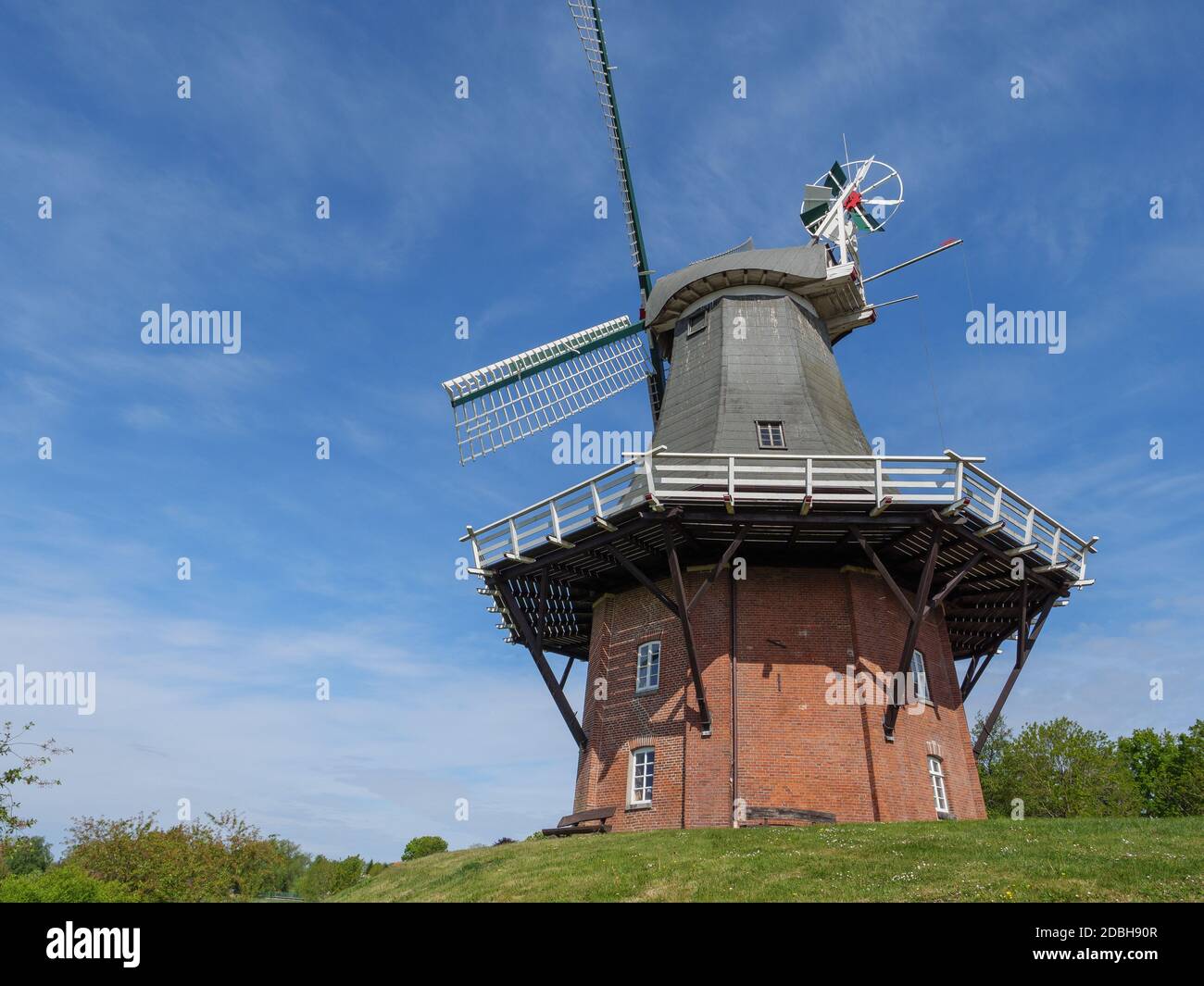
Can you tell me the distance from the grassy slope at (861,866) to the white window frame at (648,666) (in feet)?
11.0

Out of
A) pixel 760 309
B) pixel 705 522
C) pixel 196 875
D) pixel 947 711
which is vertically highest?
pixel 760 309

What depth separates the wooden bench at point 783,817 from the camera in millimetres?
15688

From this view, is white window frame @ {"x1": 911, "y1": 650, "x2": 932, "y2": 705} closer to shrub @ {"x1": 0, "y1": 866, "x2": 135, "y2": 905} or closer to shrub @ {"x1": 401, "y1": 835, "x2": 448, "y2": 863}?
shrub @ {"x1": 0, "y1": 866, "x2": 135, "y2": 905}

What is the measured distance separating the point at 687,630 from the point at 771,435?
16.4 feet

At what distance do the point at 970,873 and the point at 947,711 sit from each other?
9.71 metres

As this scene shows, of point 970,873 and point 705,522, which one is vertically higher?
point 705,522

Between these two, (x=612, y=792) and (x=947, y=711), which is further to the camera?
(x=947, y=711)

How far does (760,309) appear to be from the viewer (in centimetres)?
2194

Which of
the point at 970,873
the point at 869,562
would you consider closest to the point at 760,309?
the point at 869,562

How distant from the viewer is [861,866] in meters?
11.0

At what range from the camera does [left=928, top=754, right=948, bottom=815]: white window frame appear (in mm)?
17594

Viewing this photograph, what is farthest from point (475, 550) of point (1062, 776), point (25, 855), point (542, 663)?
point (25, 855)
